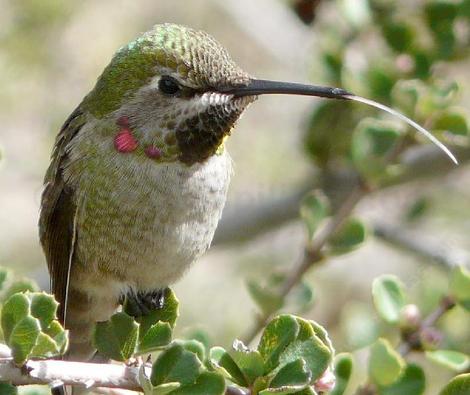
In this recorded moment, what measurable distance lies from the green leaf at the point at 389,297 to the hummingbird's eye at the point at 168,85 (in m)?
0.75

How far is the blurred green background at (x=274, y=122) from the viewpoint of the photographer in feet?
12.5

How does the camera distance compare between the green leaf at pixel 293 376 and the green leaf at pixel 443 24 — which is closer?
the green leaf at pixel 293 376

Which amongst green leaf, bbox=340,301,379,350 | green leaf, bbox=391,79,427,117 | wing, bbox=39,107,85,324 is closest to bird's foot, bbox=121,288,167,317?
wing, bbox=39,107,85,324

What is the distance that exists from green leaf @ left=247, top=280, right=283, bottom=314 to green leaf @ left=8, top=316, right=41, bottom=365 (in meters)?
0.95

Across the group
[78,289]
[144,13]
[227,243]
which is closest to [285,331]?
[78,289]

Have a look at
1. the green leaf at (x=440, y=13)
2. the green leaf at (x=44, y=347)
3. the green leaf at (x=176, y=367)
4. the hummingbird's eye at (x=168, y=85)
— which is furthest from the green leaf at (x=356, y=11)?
the green leaf at (x=44, y=347)

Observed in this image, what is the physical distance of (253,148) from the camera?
582 cm

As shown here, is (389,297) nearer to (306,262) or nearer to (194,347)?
(306,262)

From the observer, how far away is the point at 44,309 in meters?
2.00

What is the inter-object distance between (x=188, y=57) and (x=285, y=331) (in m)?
0.95

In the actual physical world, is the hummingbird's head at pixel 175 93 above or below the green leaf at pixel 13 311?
above

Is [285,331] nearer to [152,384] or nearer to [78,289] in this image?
[152,384]

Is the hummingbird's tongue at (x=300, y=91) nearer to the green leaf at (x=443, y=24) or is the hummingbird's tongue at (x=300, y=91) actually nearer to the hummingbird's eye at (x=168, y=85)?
the hummingbird's eye at (x=168, y=85)

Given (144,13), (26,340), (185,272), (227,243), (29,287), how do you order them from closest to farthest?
(26,340) < (29,287) < (185,272) < (227,243) < (144,13)
